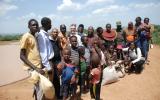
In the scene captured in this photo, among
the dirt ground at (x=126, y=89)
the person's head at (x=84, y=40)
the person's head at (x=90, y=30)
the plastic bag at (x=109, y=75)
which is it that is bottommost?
the dirt ground at (x=126, y=89)

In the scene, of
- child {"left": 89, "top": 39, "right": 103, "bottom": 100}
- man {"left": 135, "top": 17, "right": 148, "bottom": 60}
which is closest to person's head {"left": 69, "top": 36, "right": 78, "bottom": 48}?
child {"left": 89, "top": 39, "right": 103, "bottom": 100}

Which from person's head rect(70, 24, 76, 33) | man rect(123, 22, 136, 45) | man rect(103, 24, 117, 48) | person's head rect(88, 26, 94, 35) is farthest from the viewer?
man rect(123, 22, 136, 45)

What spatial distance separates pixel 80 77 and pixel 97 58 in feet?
2.25

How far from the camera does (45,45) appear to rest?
5.76 meters

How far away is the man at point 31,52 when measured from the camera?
211 inches

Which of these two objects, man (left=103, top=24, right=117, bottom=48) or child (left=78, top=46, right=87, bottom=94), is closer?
child (left=78, top=46, right=87, bottom=94)

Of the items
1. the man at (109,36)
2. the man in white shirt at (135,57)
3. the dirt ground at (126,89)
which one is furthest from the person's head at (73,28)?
the man in white shirt at (135,57)

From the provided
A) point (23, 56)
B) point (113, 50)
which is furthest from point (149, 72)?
point (23, 56)

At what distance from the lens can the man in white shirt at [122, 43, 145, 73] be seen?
9766 millimetres

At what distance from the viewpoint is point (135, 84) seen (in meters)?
9.13

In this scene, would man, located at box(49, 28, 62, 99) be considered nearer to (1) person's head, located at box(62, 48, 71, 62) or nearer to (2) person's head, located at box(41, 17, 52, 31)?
(1) person's head, located at box(62, 48, 71, 62)

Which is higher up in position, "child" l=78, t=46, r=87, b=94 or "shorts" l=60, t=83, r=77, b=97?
"child" l=78, t=46, r=87, b=94

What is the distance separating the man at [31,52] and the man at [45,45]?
0.58ft

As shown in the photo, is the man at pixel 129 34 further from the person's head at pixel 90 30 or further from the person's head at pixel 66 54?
the person's head at pixel 66 54
